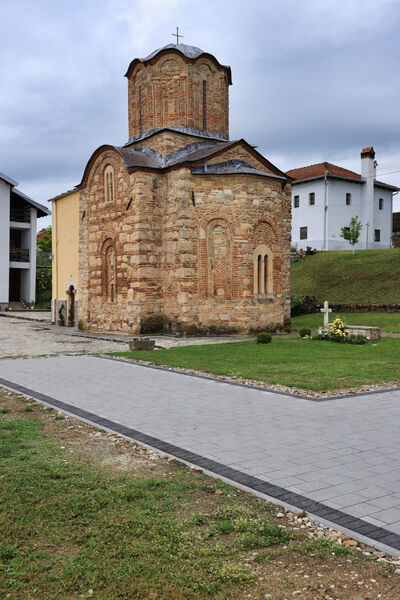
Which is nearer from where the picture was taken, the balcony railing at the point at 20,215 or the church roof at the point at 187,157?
the church roof at the point at 187,157

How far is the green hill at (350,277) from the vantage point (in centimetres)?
2906

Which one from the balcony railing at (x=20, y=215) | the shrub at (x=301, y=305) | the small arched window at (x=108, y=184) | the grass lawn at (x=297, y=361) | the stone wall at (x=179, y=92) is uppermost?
the stone wall at (x=179, y=92)

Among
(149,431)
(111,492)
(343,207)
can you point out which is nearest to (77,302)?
(149,431)

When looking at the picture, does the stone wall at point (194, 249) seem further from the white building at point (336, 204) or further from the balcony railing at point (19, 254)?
the white building at point (336, 204)

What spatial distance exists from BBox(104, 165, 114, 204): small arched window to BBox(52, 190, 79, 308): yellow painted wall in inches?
176

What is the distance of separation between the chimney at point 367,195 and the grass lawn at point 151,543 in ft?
140

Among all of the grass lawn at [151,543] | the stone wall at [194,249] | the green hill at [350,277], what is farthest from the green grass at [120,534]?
the green hill at [350,277]

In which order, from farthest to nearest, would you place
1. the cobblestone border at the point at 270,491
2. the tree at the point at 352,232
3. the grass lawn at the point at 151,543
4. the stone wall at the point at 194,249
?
the tree at the point at 352,232, the stone wall at the point at 194,249, the cobblestone border at the point at 270,491, the grass lawn at the point at 151,543

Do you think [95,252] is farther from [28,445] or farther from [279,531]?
[279,531]

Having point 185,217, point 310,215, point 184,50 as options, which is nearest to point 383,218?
point 310,215

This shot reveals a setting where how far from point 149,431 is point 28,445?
4.71ft

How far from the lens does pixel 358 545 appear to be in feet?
11.3

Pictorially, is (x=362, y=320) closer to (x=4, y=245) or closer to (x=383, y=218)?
(x=383, y=218)

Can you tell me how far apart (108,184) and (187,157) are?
13.3 feet
